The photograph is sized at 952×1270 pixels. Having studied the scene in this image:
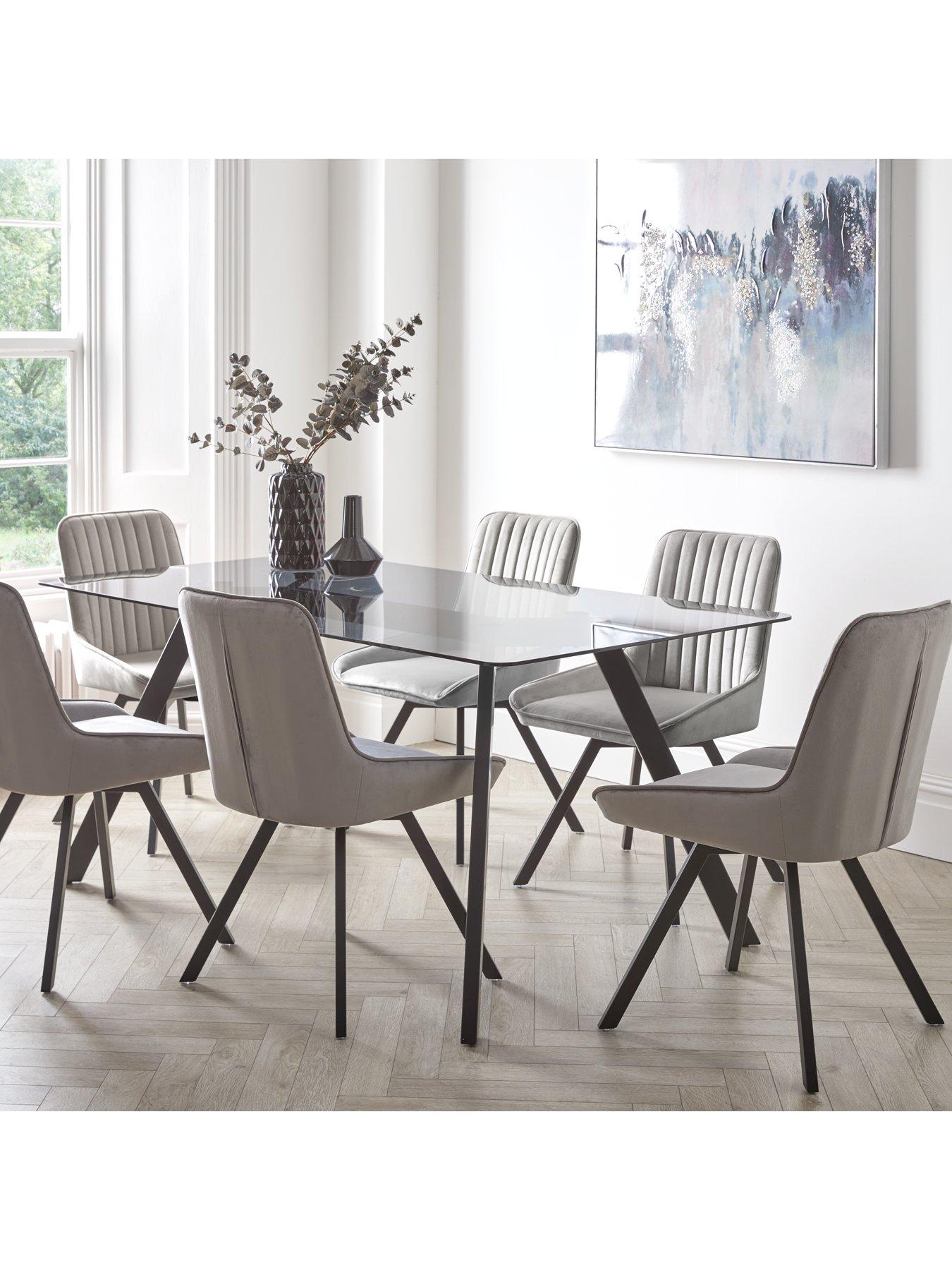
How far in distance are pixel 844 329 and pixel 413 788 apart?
211 cm

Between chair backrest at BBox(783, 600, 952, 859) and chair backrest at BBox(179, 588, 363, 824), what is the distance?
0.90 meters

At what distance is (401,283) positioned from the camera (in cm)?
533

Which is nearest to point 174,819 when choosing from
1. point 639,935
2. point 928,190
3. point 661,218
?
point 639,935

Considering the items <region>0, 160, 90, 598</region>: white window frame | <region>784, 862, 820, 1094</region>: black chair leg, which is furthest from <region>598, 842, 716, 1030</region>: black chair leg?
<region>0, 160, 90, 598</region>: white window frame

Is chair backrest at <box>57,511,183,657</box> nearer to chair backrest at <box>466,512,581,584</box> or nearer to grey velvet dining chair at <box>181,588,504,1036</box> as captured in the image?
chair backrest at <box>466,512,581,584</box>

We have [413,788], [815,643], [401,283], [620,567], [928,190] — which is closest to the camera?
[413,788]

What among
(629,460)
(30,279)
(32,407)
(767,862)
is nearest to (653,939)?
(767,862)

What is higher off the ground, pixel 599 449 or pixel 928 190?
pixel 928 190

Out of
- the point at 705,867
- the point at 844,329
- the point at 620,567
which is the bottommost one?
the point at 705,867

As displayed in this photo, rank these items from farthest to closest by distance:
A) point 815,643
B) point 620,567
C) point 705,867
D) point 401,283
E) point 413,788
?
point 401,283 < point 620,567 < point 815,643 < point 705,867 < point 413,788

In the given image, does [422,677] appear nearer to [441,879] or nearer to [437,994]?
[441,879]

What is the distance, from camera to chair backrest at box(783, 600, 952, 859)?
8.43 feet

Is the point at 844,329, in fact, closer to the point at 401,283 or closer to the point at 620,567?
the point at 620,567

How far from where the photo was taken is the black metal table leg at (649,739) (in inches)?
130
